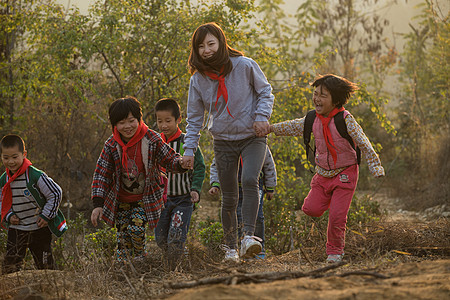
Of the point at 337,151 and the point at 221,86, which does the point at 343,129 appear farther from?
the point at 221,86

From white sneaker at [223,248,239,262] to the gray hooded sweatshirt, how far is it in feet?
2.77

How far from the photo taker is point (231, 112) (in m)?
4.55

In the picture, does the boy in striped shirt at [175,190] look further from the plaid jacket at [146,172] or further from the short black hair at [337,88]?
the short black hair at [337,88]

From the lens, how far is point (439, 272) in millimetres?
2973

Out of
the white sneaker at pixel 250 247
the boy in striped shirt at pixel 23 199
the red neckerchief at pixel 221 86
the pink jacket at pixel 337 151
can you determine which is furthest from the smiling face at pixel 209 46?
the boy in striped shirt at pixel 23 199

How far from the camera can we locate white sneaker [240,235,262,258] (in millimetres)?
4113

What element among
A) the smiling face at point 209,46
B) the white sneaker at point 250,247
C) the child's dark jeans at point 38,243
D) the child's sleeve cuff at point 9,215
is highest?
the smiling face at point 209,46

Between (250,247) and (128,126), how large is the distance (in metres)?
1.38

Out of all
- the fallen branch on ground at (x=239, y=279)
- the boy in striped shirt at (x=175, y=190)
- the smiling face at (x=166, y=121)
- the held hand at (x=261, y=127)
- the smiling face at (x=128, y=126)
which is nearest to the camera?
the fallen branch on ground at (x=239, y=279)

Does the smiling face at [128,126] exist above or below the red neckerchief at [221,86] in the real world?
below

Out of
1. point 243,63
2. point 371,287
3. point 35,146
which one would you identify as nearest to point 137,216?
point 243,63

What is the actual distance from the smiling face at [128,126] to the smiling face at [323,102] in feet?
4.95

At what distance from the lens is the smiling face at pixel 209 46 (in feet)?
14.8

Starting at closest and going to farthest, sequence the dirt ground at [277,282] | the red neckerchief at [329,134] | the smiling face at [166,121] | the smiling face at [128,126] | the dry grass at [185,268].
→ the dirt ground at [277,282]
the dry grass at [185,268]
the smiling face at [128,126]
the red neckerchief at [329,134]
the smiling face at [166,121]
